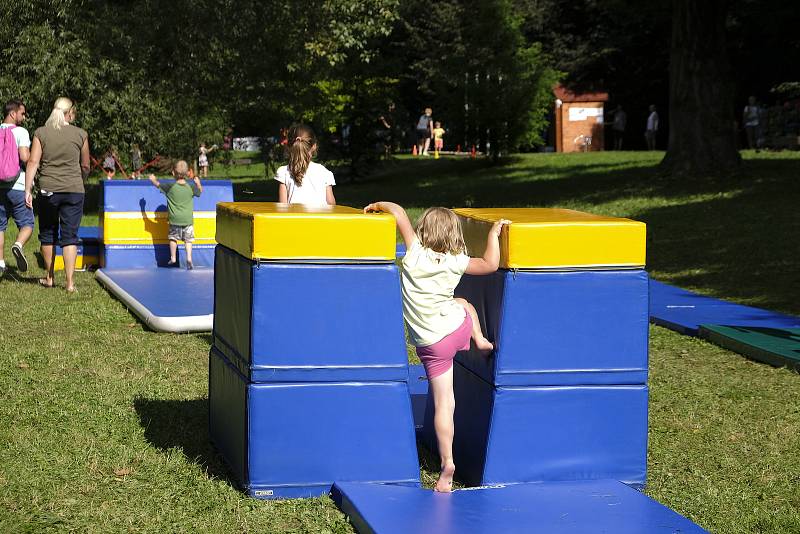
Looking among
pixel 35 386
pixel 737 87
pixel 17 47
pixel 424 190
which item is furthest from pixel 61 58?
pixel 737 87

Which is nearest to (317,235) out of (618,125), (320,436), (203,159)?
(320,436)

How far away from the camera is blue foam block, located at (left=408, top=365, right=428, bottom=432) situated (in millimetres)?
6992

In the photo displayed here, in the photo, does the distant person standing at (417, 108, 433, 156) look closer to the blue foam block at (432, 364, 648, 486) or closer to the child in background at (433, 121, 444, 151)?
the child in background at (433, 121, 444, 151)

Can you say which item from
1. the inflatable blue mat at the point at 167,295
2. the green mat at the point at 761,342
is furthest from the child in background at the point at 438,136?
the green mat at the point at 761,342

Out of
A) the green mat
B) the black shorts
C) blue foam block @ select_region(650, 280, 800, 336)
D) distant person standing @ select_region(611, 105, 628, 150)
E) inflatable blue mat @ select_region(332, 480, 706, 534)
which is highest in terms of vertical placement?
distant person standing @ select_region(611, 105, 628, 150)

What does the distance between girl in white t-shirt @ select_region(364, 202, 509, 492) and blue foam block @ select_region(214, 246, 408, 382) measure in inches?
5.1

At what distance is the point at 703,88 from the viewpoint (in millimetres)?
23781

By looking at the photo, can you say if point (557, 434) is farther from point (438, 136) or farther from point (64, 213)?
point (438, 136)

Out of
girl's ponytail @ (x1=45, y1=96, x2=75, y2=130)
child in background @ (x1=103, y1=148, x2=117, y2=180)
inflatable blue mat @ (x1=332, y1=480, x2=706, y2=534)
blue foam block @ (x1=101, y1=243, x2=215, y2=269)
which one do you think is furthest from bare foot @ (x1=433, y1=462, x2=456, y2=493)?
child in background @ (x1=103, y1=148, x2=117, y2=180)

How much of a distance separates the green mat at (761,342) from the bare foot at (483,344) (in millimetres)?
3932

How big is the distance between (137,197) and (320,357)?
389 inches

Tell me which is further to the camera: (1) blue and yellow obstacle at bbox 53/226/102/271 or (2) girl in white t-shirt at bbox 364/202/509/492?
Result: (1) blue and yellow obstacle at bbox 53/226/102/271

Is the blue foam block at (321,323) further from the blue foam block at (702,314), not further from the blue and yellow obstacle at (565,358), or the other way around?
the blue foam block at (702,314)

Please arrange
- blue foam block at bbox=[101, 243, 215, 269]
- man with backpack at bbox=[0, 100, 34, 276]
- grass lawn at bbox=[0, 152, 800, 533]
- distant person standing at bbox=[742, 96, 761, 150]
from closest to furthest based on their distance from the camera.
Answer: grass lawn at bbox=[0, 152, 800, 533] → man with backpack at bbox=[0, 100, 34, 276] → blue foam block at bbox=[101, 243, 215, 269] → distant person standing at bbox=[742, 96, 761, 150]
